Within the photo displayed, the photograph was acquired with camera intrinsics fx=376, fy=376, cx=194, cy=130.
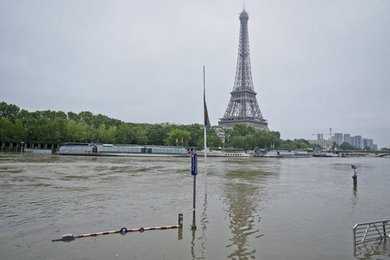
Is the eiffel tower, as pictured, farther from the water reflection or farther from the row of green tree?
the water reflection

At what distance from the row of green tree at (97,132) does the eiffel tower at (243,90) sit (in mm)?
14064

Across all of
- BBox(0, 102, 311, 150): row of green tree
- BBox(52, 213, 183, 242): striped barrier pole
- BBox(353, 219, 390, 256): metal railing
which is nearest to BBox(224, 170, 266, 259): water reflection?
BBox(52, 213, 183, 242): striped barrier pole

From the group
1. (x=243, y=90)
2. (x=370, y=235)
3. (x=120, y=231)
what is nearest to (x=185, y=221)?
(x=120, y=231)

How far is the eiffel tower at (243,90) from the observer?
615 feet

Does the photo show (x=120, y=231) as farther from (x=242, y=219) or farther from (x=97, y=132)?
(x=97, y=132)

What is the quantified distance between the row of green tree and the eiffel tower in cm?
1406

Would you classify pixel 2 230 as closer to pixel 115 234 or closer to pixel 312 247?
pixel 115 234

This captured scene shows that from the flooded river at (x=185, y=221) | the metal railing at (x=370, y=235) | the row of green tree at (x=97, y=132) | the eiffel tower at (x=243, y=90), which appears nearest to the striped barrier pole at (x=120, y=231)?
the flooded river at (x=185, y=221)

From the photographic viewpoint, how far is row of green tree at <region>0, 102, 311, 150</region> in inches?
4508

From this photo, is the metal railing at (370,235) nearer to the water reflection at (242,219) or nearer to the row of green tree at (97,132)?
the water reflection at (242,219)

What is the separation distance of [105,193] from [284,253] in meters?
16.5

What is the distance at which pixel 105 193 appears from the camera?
26.3 meters

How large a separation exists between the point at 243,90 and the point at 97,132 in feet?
266

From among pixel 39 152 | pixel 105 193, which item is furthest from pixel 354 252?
pixel 39 152
